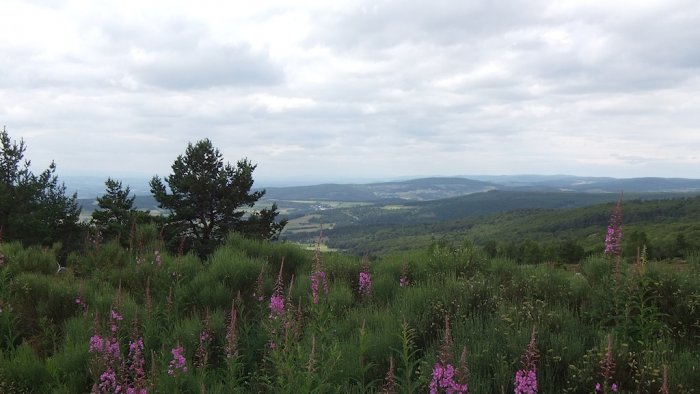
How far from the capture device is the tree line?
27047 mm

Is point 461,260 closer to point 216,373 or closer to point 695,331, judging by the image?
point 695,331

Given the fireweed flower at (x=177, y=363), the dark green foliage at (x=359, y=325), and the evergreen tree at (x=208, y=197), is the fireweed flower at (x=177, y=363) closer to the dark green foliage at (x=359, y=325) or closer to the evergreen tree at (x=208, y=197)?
the dark green foliage at (x=359, y=325)

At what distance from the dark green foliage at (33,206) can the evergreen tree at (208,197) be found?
6.32 metres

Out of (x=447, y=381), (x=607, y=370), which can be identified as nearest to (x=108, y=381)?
(x=447, y=381)

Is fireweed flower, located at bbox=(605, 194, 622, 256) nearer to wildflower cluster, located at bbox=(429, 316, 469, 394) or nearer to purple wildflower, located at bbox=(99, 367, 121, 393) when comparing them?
wildflower cluster, located at bbox=(429, 316, 469, 394)

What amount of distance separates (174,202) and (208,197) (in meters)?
2.29

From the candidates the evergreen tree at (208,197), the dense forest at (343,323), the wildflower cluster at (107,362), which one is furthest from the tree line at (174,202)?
the wildflower cluster at (107,362)

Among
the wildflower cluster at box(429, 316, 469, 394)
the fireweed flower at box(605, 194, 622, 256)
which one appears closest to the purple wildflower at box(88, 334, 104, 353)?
the wildflower cluster at box(429, 316, 469, 394)

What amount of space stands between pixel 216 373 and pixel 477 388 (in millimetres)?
2735

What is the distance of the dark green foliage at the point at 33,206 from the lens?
2475 centimetres

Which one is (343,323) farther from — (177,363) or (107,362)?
(107,362)

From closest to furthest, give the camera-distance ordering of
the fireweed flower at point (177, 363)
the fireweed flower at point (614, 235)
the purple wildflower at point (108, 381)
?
the purple wildflower at point (108, 381) < the fireweed flower at point (177, 363) < the fireweed flower at point (614, 235)

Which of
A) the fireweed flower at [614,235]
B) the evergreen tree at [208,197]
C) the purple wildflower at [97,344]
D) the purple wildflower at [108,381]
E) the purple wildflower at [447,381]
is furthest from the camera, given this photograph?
the evergreen tree at [208,197]

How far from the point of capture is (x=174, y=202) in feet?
99.3
